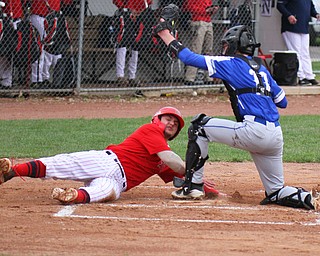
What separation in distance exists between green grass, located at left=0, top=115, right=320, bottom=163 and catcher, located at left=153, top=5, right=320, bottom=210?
2.64 meters

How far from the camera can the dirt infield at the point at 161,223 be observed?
5.23 metres

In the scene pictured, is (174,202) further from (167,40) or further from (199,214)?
(167,40)

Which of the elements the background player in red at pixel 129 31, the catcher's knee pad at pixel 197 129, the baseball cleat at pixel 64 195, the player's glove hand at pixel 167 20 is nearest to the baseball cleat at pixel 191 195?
the catcher's knee pad at pixel 197 129

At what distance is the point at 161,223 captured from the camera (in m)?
5.99

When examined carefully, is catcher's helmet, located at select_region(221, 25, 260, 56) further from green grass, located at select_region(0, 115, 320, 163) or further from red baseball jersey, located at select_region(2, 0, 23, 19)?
red baseball jersey, located at select_region(2, 0, 23, 19)

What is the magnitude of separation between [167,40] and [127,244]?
208cm

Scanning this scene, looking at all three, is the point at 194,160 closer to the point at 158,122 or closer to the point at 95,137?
the point at 158,122

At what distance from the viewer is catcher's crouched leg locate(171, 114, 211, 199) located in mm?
6762

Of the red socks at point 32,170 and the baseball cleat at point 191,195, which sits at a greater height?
the red socks at point 32,170

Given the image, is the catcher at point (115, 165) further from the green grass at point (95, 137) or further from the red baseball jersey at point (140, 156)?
the green grass at point (95, 137)

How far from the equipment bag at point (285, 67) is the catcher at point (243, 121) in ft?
28.7

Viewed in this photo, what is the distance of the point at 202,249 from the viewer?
17.1 feet

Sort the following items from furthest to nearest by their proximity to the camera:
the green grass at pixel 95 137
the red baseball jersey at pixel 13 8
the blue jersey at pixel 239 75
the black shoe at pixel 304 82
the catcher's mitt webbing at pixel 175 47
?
the black shoe at pixel 304 82
the red baseball jersey at pixel 13 8
the green grass at pixel 95 137
the catcher's mitt webbing at pixel 175 47
the blue jersey at pixel 239 75

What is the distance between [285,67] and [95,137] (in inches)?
230
